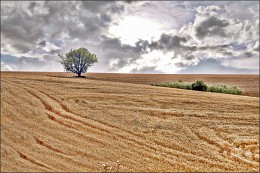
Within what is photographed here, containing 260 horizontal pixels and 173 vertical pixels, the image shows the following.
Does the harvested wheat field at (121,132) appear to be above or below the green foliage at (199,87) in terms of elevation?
below

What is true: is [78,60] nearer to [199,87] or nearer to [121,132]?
[199,87]

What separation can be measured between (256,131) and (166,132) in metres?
5.21

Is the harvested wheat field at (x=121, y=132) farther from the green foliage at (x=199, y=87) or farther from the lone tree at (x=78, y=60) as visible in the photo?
the lone tree at (x=78, y=60)

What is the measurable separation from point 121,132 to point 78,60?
2938 centimetres

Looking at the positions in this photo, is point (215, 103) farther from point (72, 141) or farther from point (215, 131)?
point (72, 141)

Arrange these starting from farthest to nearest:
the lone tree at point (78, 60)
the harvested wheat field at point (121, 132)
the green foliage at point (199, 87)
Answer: the lone tree at point (78, 60) < the green foliage at point (199, 87) < the harvested wheat field at point (121, 132)

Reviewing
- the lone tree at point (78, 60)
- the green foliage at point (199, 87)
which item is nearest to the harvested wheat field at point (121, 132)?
the green foliage at point (199, 87)

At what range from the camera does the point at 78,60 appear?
44.5 meters

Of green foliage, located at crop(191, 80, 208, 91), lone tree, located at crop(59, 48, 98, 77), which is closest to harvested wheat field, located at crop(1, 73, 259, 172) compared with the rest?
green foliage, located at crop(191, 80, 208, 91)

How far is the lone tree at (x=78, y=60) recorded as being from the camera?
44.2 metres

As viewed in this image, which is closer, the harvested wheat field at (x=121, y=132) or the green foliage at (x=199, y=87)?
the harvested wheat field at (x=121, y=132)

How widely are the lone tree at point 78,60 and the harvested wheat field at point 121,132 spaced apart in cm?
2011

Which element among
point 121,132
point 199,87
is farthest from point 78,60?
point 121,132

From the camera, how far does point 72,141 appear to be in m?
14.7
